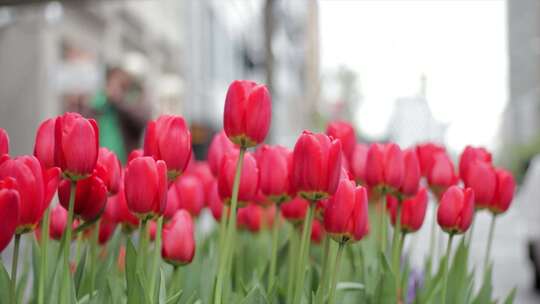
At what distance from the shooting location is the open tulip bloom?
712mm

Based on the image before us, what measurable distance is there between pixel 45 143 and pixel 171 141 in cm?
15

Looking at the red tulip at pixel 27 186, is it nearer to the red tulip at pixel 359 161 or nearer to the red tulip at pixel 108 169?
the red tulip at pixel 108 169

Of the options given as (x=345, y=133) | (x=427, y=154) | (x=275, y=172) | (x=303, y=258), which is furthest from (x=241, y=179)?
(x=427, y=154)

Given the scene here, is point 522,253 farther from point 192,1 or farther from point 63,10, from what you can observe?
point 192,1

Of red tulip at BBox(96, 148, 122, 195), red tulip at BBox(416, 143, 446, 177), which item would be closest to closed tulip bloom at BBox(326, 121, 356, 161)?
red tulip at BBox(416, 143, 446, 177)

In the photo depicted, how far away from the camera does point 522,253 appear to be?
513 cm

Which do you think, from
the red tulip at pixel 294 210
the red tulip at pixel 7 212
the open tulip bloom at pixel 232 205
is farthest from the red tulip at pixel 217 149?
the red tulip at pixel 7 212

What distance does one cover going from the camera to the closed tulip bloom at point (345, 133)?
3.43 ft

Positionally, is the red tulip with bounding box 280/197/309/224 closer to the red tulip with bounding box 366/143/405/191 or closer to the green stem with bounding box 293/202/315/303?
the red tulip with bounding box 366/143/405/191

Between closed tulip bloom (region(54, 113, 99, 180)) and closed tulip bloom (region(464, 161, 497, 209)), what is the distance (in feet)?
1.80

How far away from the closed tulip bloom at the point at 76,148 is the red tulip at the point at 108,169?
0.11 meters

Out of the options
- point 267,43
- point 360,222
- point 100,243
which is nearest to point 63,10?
point 267,43

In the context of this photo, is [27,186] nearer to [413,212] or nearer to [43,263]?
[43,263]

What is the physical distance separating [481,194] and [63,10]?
7618 mm
